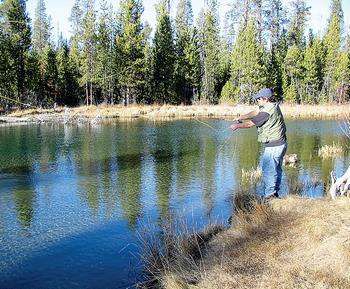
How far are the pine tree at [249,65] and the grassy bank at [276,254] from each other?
4055 centimetres

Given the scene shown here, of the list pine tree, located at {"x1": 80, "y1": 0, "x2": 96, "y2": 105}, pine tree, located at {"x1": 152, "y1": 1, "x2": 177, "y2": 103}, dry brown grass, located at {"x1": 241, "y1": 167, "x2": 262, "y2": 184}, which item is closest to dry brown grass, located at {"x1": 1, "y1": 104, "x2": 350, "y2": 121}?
pine tree, located at {"x1": 80, "y1": 0, "x2": 96, "y2": 105}

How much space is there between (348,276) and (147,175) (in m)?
10.1

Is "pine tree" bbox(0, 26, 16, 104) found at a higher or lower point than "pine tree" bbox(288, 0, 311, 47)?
lower

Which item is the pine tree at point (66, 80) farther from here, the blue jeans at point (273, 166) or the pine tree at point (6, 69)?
the blue jeans at point (273, 166)

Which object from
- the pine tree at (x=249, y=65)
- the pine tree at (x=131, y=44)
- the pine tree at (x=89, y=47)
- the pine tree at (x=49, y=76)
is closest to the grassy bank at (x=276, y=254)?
the pine tree at (x=249, y=65)

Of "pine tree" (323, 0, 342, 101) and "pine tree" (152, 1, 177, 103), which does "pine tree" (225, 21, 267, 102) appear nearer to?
"pine tree" (152, 1, 177, 103)

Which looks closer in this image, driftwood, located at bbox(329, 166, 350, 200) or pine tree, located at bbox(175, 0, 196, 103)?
driftwood, located at bbox(329, 166, 350, 200)

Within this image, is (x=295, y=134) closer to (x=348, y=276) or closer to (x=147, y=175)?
(x=147, y=175)

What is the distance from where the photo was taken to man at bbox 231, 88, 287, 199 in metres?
8.88

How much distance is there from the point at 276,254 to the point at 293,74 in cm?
5032

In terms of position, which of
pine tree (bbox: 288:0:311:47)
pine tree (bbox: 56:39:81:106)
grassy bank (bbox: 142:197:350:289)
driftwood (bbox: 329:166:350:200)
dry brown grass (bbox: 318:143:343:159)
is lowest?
dry brown grass (bbox: 318:143:343:159)

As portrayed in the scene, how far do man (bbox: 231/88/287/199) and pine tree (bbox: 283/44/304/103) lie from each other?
151ft

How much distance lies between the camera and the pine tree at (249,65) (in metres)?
47.2

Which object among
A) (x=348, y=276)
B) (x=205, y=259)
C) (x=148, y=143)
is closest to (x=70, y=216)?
(x=205, y=259)
